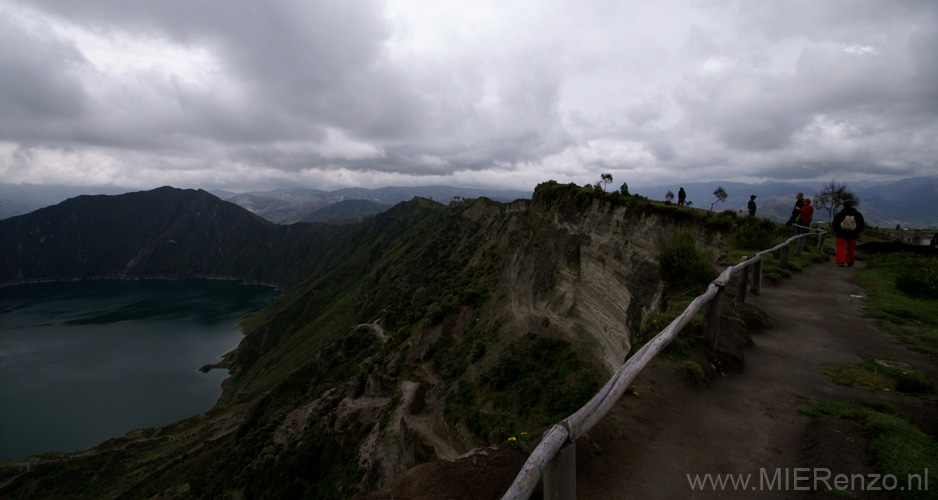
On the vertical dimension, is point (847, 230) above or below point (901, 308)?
above

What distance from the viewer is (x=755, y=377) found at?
6.86 m

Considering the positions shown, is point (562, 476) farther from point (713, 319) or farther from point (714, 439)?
point (713, 319)

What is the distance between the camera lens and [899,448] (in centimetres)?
430

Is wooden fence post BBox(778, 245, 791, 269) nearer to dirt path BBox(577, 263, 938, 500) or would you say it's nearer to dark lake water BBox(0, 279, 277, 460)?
dirt path BBox(577, 263, 938, 500)

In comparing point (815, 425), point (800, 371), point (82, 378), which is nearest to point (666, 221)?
point (800, 371)

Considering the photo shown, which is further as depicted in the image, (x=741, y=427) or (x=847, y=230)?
(x=847, y=230)

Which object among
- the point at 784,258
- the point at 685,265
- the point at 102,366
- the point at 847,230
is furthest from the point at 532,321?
the point at 102,366

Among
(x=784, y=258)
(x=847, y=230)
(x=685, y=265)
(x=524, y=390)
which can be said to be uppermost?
(x=847, y=230)

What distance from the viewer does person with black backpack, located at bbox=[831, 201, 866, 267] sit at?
14.0 meters

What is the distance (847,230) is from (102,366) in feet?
473

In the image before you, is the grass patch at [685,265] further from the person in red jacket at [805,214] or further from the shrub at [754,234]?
the person in red jacket at [805,214]

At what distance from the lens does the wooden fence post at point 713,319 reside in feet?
23.4

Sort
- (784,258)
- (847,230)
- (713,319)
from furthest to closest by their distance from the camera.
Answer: (784,258)
(847,230)
(713,319)

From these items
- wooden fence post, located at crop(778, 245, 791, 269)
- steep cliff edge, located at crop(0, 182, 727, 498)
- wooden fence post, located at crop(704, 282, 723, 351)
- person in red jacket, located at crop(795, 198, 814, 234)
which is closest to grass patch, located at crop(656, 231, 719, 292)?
steep cliff edge, located at crop(0, 182, 727, 498)
